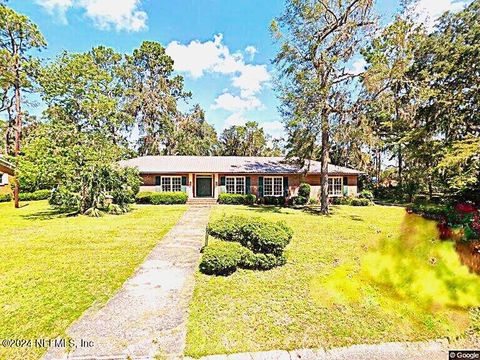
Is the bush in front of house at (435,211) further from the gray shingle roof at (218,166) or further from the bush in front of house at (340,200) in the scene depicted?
the gray shingle roof at (218,166)

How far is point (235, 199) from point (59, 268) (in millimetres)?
15192

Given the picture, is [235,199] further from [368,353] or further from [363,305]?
[368,353]

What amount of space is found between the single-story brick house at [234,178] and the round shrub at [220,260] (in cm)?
1542

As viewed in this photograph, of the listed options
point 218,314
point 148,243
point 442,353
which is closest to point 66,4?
point 148,243

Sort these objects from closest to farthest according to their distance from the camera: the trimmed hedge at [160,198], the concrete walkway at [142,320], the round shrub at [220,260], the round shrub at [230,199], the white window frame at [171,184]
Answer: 1. the concrete walkway at [142,320]
2. the round shrub at [220,260]
3. the trimmed hedge at [160,198]
4. the round shrub at [230,199]
5. the white window frame at [171,184]

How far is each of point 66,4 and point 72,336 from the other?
15.1 m

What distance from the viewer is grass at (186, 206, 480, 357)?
3.35 meters

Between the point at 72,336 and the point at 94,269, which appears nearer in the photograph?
the point at 72,336

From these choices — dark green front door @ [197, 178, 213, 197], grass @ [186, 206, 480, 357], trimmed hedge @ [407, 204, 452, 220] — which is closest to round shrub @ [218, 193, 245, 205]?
dark green front door @ [197, 178, 213, 197]

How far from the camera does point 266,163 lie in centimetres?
2461

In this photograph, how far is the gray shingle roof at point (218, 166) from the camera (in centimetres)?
2164

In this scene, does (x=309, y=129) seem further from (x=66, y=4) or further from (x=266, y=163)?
(x=66, y=4)

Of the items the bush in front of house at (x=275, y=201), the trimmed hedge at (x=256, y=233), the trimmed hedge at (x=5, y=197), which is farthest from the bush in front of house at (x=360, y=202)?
the trimmed hedge at (x=5, y=197)

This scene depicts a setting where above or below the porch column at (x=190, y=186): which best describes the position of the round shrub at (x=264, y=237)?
below
